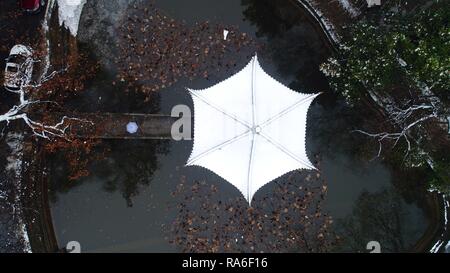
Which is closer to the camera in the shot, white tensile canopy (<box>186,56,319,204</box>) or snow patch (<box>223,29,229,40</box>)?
white tensile canopy (<box>186,56,319,204</box>)

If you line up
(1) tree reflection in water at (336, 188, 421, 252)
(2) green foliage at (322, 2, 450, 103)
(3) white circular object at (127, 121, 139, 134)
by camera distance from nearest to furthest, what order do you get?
(2) green foliage at (322, 2, 450, 103) → (3) white circular object at (127, 121, 139, 134) → (1) tree reflection in water at (336, 188, 421, 252)

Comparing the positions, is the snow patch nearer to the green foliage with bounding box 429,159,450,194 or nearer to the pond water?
the pond water

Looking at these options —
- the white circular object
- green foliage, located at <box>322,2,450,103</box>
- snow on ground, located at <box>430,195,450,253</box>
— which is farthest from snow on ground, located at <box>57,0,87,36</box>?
snow on ground, located at <box>430,195,450,253</box>

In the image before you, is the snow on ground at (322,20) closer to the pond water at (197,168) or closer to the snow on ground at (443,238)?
the pond water at (197,168)

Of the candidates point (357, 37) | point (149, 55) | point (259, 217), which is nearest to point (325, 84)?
point (357, 37)

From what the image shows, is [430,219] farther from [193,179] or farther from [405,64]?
[193,179]

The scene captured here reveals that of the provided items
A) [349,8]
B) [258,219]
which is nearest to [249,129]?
[258,219]

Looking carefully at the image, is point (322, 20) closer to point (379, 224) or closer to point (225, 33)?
point (225, 33)
